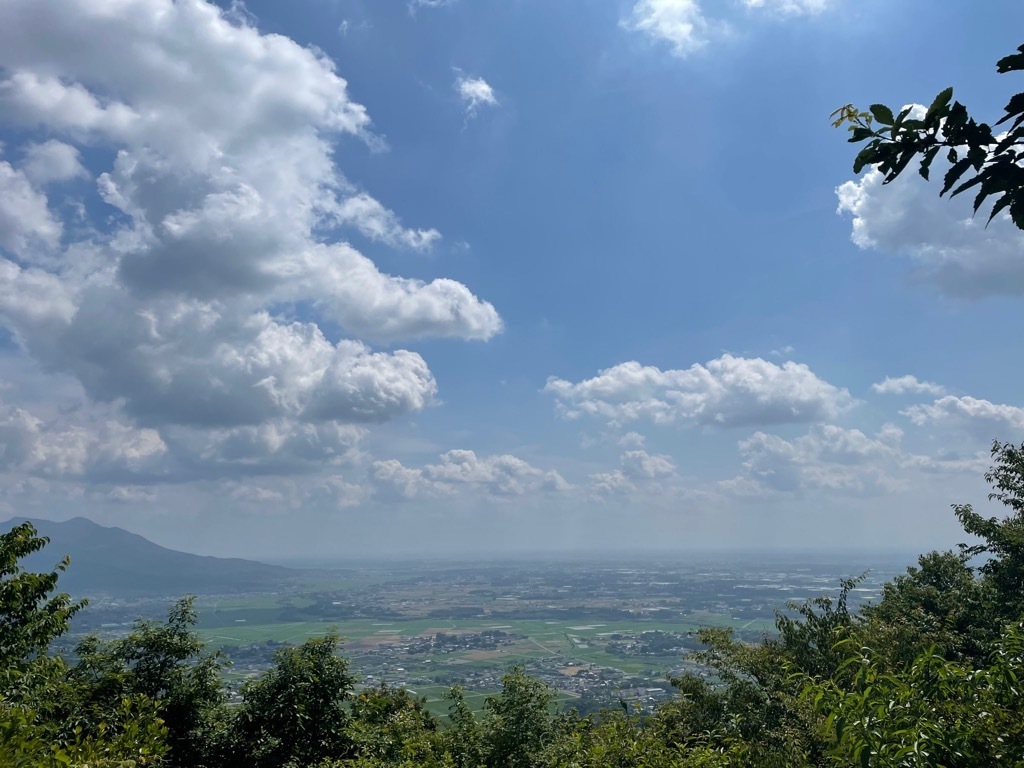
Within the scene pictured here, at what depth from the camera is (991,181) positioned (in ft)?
8.18

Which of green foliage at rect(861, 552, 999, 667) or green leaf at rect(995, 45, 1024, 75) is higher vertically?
green leaf at rect(995, 45, 1024, 75)

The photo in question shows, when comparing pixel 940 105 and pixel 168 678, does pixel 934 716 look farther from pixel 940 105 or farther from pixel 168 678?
pixel 168 678

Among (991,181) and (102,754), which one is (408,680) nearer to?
(102,754)

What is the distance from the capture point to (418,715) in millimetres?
12297

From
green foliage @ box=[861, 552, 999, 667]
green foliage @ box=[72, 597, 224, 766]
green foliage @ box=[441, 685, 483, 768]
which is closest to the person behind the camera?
green foliage @ box=[441, 685, 483, 768]

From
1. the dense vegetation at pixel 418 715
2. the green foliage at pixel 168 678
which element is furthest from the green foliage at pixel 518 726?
the green foliage at pixel 168 678

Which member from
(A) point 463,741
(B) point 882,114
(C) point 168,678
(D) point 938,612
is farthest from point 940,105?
(D) point 938,612

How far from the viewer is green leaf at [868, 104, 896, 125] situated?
104 inches

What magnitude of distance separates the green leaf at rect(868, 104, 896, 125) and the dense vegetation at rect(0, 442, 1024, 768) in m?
2.90

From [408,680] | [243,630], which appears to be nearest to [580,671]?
[408,680]

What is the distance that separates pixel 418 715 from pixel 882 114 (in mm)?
13253

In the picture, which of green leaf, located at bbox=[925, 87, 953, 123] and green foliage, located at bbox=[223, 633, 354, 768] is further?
green foliage, located at bbox=[223, 633, 354, 768]

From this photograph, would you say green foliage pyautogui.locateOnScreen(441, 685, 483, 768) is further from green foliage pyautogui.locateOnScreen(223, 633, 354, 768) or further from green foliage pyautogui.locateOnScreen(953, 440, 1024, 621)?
green foliage pyautogui.locateOnScreen(953, 440, 1024, 621)

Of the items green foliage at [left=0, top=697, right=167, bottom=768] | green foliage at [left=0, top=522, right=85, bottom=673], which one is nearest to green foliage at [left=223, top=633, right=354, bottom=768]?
green foliage at [left=0, top=522, right=85, bottom=673]
